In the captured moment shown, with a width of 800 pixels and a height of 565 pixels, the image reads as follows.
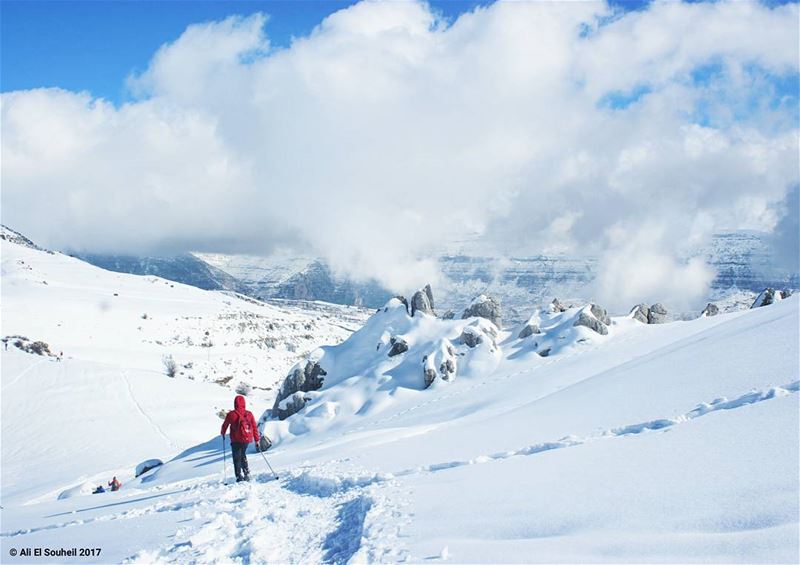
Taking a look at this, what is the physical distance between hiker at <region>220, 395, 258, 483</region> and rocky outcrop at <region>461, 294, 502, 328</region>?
93.6 feet

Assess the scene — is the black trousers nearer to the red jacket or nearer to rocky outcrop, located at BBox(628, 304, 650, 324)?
the red jacket

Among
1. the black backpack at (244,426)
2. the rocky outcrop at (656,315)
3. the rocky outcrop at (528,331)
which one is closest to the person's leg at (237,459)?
the black backpack at (244,426)

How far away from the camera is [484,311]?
4378cm

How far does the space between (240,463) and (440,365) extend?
784 inches

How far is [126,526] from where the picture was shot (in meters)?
11.1

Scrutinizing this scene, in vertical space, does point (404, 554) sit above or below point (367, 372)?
below

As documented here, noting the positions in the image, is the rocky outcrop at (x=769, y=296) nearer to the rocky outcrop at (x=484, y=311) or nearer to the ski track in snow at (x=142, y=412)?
the rocky outcrop at (x=484, y=311)

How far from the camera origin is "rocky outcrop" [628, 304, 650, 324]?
1574 inches

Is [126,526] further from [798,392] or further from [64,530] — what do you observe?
[798,392]

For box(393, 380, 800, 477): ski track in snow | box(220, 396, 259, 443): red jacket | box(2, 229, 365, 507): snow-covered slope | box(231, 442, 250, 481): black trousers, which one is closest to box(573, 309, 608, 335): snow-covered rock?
box(393, 380, 800, 477): ski track in snow

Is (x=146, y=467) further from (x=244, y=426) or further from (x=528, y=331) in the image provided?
(x=528, y=331)

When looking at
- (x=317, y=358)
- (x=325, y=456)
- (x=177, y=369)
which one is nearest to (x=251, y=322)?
(x=177, y=369)

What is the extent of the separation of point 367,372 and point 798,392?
28.1m

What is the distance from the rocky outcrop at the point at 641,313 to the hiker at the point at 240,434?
32.0m
